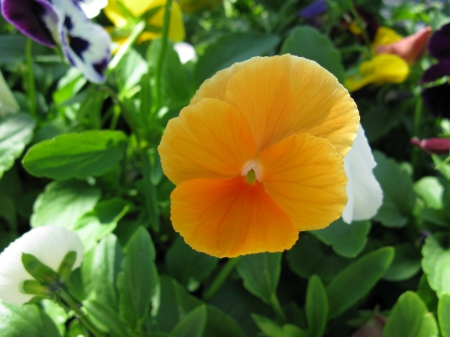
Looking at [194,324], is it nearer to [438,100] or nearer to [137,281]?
[137,281]

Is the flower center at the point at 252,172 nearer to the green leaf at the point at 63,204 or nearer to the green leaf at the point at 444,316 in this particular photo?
the green leaf at the point at 444,316

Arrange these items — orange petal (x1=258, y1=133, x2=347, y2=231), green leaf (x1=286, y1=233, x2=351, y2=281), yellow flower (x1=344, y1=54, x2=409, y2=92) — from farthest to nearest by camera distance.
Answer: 1. yellow flower (x1=344, y1=54, x2=409, y2=92)
2. green leaf (x1=286, y1=233, x2=351, y2=281)
3. orange petal (x1=258, y1=133, x2=347, y2=231)

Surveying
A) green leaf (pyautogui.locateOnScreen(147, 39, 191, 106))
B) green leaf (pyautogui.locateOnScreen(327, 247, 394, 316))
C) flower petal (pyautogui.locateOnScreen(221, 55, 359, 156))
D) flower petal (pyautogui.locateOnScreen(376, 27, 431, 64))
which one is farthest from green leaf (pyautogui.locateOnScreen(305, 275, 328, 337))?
flower petal (pyautogui.locateOnScreen(376, 27, 431, 64))

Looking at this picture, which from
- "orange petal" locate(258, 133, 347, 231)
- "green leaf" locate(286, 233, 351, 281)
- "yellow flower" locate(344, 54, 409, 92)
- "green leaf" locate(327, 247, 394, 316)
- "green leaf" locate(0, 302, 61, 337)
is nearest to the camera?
"orange petal" locate(258, 133, 347, 231)

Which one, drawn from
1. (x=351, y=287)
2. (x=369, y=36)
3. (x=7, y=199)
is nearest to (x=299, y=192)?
(x=351, y=287)

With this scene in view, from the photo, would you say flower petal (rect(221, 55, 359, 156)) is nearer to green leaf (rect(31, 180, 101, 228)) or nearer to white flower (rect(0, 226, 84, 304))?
white flower (rect(0, 226, 84, 304))

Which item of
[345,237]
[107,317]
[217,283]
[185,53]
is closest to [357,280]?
[345,237]

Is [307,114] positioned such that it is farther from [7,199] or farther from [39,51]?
[39,51]
